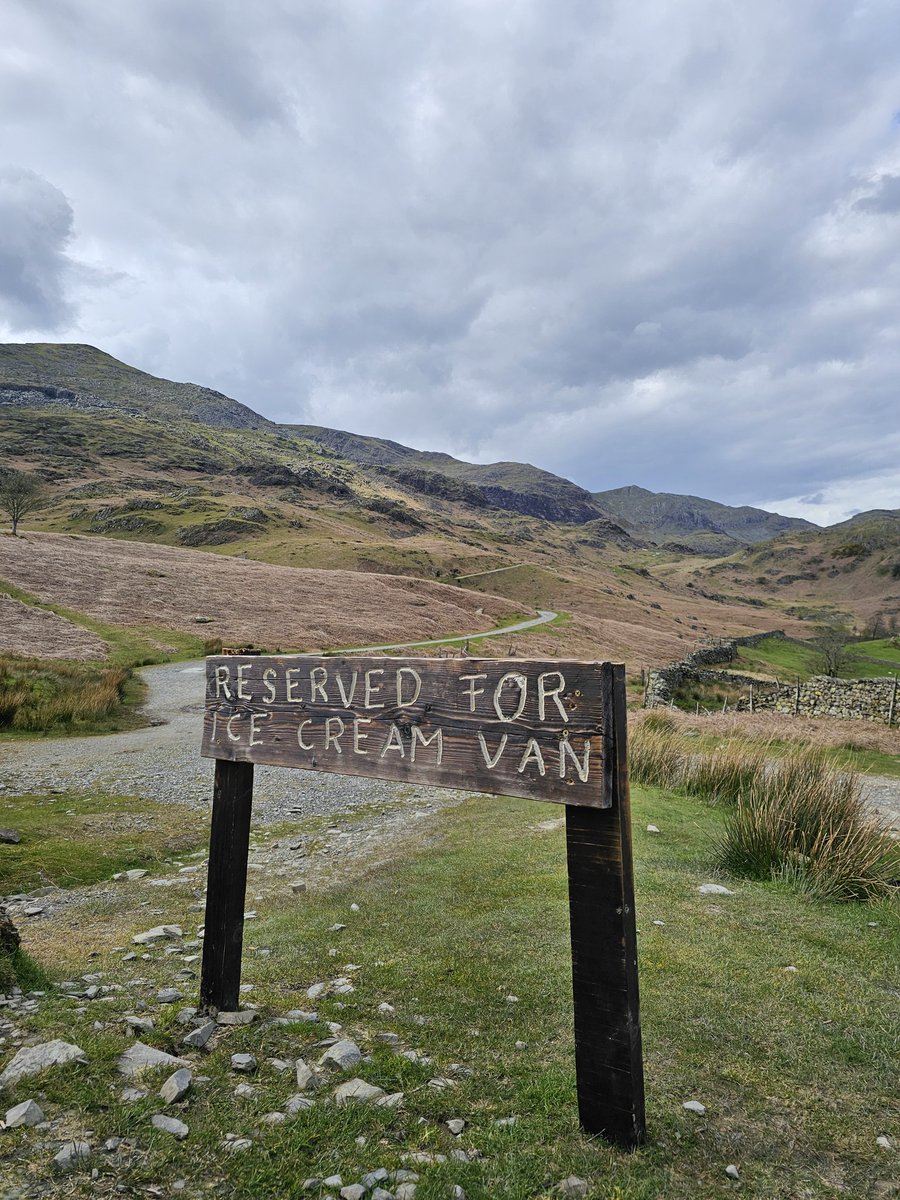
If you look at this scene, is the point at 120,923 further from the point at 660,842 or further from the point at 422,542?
the point at 422,542

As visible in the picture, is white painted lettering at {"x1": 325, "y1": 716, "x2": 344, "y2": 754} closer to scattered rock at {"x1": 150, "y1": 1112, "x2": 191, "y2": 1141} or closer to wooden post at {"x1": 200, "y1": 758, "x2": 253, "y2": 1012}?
wooden post at {"x1": 200, "y1": 758, "x2": 253, "y2": 1012}

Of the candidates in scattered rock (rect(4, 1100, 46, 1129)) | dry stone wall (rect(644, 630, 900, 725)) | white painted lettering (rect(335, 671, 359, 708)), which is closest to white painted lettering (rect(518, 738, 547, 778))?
white painted lettering (rect(335, 671, 359, 708))

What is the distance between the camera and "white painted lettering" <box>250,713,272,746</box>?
4207 mm

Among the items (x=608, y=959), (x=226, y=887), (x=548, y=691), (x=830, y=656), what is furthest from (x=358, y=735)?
(x=830, y=656)

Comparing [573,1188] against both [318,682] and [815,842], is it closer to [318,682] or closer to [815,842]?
[318,682]

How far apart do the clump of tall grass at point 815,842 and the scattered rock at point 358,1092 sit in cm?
510

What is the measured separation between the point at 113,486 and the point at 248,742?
513 ft

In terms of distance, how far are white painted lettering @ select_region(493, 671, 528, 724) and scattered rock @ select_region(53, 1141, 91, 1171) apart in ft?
8.71

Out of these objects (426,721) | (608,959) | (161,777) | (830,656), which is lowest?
(161,777)

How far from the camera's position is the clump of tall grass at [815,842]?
6219mm

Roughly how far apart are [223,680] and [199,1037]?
226 cm

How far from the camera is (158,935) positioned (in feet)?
18.1

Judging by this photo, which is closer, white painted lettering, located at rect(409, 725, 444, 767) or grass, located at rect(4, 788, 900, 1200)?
grass, located at rect(4, 788, 900, 1200)

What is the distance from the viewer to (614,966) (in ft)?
9.36
